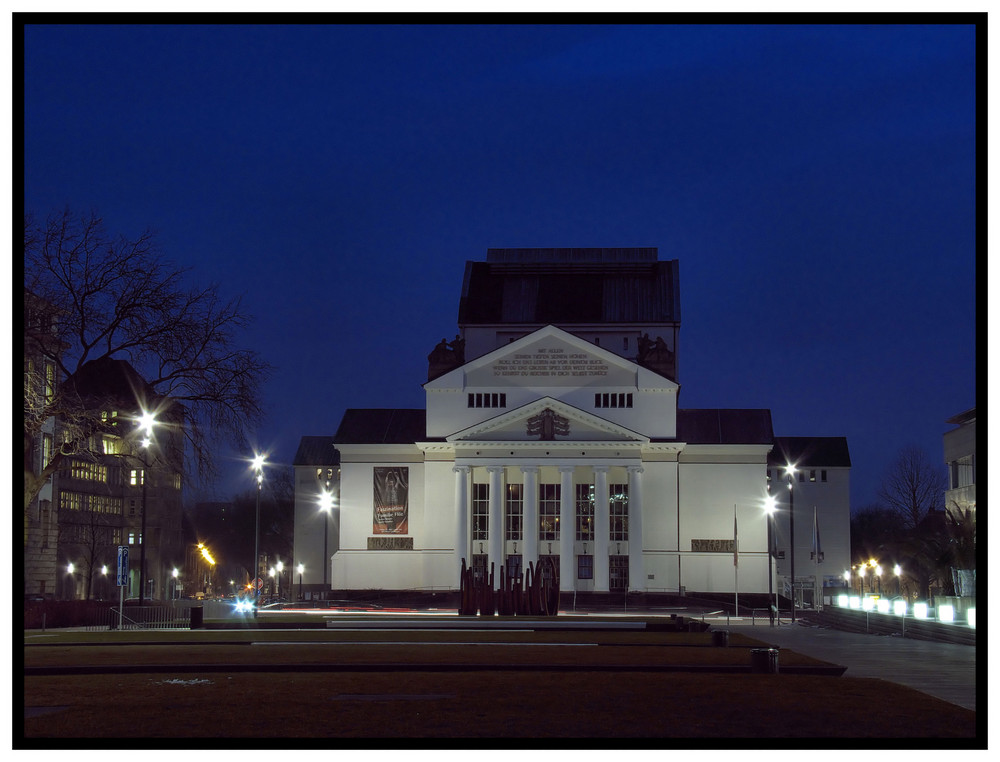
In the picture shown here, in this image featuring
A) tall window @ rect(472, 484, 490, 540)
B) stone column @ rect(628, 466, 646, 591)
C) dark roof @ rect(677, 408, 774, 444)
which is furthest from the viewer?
dark roof @ rect(677, 408, 774, 444)

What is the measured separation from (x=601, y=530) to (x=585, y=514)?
3.17 meters

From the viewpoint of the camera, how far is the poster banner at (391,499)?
89.9 meters

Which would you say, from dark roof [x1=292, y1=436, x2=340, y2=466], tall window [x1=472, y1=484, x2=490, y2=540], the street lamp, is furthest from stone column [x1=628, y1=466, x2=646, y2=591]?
dark roof [x1=292, y1=436, x2=340, y2=466]

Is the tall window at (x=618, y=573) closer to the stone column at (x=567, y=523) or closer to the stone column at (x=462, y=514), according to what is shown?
the stone column at (x=567, y=523)

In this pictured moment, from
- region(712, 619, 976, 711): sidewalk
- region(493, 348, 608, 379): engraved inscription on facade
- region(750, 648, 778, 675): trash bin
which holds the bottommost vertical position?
region(712, 619, 976, 711): sidewalk

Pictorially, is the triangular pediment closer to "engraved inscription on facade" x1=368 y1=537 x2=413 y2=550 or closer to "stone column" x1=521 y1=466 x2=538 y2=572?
"stone column" x1=521 y1=466 x2=538 y2=572

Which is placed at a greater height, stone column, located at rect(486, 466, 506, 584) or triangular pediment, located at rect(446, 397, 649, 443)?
triangular pediment, located at rect(446, 397, 649, 443)

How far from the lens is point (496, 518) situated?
8681 centimetres

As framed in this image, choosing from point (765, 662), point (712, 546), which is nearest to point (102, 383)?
point (765, 662)

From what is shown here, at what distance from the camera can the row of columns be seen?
85.7m

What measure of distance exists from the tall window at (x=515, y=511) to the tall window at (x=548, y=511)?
1.35 m

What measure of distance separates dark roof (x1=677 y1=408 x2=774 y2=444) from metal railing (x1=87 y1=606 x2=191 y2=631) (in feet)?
150

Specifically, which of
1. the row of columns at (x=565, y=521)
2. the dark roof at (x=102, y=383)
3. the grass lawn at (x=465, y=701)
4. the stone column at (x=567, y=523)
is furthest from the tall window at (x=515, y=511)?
the grass lawn at (x=465, y=701)

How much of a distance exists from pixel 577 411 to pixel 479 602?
103 feet
